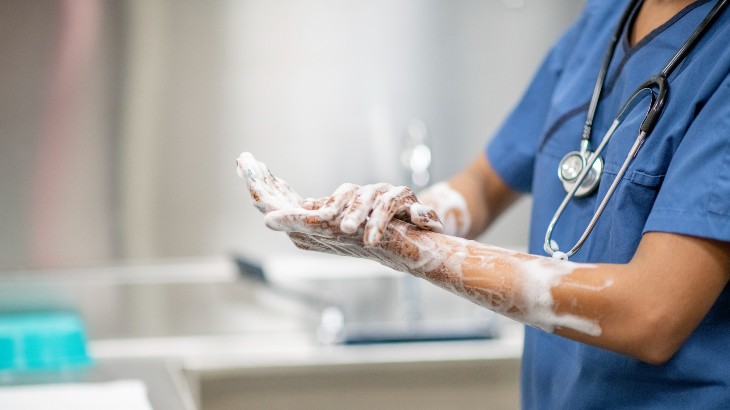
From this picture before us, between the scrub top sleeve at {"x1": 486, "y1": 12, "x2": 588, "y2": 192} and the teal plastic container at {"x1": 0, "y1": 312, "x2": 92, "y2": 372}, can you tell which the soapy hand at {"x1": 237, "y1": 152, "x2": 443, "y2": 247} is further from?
the teal plastic container at {"x1": 0, "y1": 312, "x2": 92, "y2": 372}

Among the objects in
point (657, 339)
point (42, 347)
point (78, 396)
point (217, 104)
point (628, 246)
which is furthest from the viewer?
point (217, 104)

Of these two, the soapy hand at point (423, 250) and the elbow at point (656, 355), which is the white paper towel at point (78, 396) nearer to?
the soapy hand at point (423, 250)

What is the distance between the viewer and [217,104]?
1869mm

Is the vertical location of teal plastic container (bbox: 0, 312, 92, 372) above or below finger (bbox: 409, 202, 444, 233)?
below

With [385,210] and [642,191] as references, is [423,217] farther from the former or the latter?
[642,191]

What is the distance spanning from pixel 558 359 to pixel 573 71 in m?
0.42

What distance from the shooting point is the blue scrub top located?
0.90m

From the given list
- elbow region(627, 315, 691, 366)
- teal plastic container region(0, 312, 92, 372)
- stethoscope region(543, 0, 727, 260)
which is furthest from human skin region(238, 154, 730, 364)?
teal plastic container region(0, 312, 92, 372)

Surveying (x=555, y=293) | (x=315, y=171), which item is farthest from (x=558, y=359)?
(x=315, y=171)

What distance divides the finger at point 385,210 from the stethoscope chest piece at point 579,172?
0.73ft

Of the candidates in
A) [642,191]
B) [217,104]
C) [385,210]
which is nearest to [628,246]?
[642,191]

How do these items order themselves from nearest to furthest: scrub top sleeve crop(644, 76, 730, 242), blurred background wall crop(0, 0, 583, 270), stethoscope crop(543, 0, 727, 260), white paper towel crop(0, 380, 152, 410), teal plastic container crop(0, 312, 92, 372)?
scrub top sleeve crop(644, 76, 730, 242) → stethoscope crop(543, 0, 727, 260) → white paper towel crop(0, 380, 152, 410) → teal plastic container crop(0, 312, 92, 372) → blurred background wall crop(0, 0, 583, 270)

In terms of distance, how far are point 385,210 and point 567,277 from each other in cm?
21

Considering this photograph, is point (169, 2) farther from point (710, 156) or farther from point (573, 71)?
point (710, 156)
